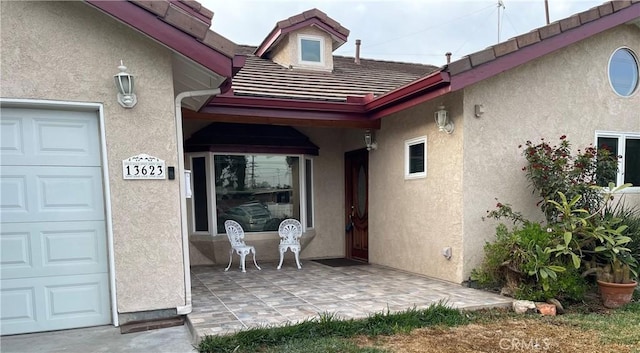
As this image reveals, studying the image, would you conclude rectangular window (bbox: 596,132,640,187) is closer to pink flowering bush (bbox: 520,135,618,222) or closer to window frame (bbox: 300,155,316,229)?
pink flowering bush (bbox: 520,135,618,222)

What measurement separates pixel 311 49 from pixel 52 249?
768 centimetres

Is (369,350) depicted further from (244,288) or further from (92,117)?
(92,117)

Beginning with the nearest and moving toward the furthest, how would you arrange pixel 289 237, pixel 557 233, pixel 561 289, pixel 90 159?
pixel 90 159, pixel 561 289, pixel 557 233, pixel 289 237

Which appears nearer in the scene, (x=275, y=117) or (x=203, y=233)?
(x=275, y=117)

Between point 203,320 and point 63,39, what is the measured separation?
3404mm

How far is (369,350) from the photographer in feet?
12.3

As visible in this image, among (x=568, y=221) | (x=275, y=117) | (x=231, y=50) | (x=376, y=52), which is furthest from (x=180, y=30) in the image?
(x=376, y=52)

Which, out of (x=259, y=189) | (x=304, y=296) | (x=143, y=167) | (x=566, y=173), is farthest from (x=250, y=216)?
(x=566, y=173)

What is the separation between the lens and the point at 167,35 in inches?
163

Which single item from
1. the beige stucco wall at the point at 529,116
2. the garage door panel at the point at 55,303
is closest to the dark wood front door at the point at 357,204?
the beige stucco wall at the point at 529,116

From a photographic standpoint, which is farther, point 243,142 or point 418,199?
point 243,142

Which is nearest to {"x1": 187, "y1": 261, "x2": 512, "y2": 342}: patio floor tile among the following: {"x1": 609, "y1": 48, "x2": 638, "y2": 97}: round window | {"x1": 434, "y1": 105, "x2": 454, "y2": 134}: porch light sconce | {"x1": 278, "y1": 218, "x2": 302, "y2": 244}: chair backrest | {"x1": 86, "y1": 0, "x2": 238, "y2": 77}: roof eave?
{"x1": 278, "y1": 218, "x2": 302, "y2": 244}: chair backrest

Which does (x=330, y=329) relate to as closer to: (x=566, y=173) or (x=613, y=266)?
(x=613, y=266)

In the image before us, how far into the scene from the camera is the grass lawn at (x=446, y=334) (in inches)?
151
